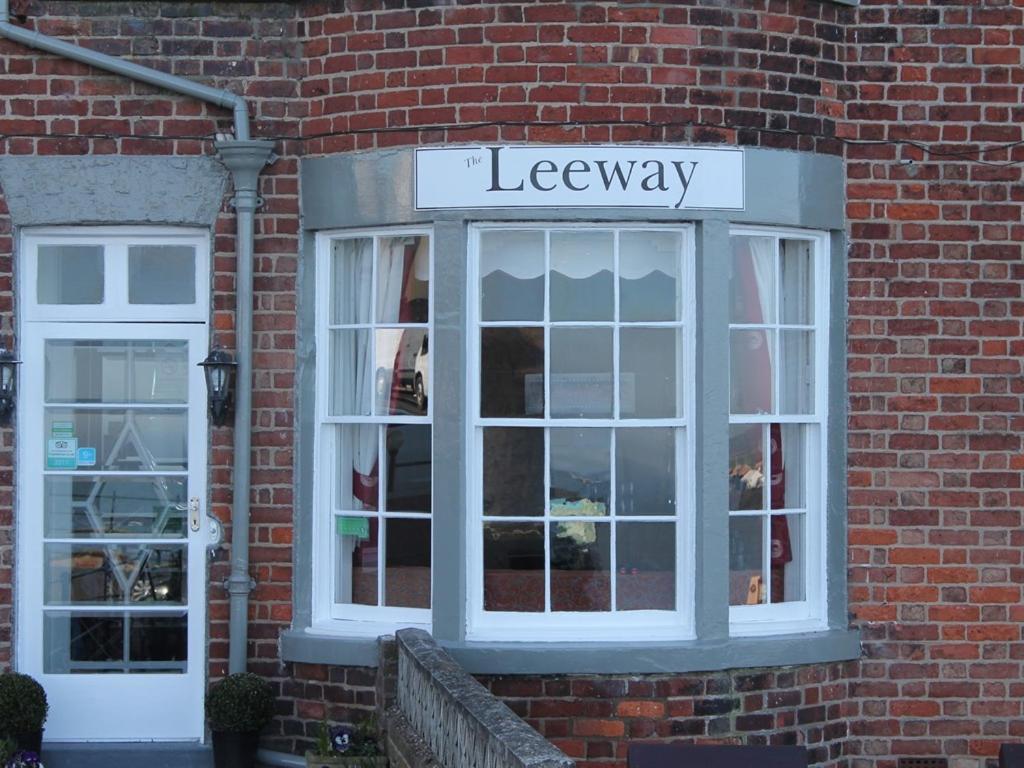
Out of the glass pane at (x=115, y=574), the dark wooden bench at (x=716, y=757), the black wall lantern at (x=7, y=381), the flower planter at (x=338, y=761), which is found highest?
the black wall lantern at (x=7, y=381)

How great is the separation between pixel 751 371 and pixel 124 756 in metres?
3.60

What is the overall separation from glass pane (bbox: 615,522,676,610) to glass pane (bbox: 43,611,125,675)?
8.44 ft

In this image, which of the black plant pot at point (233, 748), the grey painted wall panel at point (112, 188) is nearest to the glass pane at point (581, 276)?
the grey painted wall panel at point (112, 188)

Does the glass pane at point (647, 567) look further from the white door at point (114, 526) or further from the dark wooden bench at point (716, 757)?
the white door at point (114, 526)

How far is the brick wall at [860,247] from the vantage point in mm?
7676

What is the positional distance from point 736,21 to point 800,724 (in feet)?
11.0

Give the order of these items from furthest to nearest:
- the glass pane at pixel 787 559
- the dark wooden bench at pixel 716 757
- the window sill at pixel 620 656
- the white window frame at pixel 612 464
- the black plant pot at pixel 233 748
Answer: the glass pane at pixel 787 559, the black plant pot at pixel 233 748, the white window frame at pixel 612 464, the window sill at pixel 620 656, the dark wooden bench at pixel 716 757

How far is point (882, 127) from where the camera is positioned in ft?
25.8

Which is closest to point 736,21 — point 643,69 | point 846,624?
point 643,69

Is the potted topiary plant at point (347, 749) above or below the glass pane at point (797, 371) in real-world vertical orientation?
below

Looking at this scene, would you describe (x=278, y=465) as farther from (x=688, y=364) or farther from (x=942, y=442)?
(x=942, y=442)

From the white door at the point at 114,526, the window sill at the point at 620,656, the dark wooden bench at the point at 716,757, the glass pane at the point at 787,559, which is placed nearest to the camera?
the dark wooden bench at the point at 716,757

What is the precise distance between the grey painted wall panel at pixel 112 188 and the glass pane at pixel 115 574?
167 cm

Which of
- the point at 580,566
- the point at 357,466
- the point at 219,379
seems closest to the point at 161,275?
the point at 219,379
